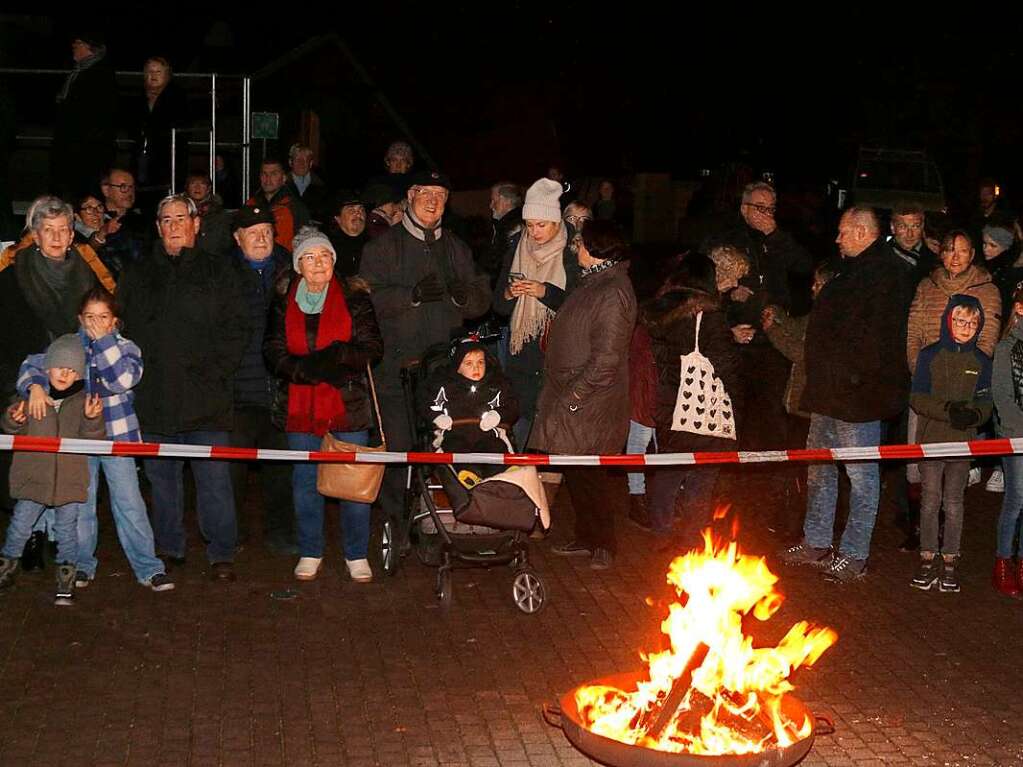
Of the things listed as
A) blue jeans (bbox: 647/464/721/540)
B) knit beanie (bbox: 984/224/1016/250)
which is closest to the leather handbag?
blue jeans (bbox: 647/464/721/540)

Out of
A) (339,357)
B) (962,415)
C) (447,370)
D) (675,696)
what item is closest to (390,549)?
(447,370)

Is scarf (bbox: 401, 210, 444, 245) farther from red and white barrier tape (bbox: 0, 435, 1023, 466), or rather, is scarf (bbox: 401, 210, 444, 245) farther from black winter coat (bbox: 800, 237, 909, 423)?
black winter coat (bbox: 800, 237, 909, 423)

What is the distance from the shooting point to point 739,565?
6.71 metres

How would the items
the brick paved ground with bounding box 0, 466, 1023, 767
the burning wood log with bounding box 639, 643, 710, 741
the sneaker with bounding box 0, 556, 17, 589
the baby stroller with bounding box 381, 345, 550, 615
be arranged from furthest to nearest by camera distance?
the sneaker with bounding box 0, 556, 17, 589 < the baby stroller with bounding box 381, 345, 550, 615 < the brick paved ground with bounding box 0, 466, 1023, 767 < the burning wood log with bounding box 639, 643, 710, 741

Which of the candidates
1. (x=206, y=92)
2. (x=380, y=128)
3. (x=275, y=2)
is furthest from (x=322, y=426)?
(x=275, y=2)

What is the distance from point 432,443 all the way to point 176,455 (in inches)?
56.9

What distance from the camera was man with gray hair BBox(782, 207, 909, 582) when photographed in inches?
366

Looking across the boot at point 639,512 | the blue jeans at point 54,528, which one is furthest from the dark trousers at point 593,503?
the blue jeans at point 54,528

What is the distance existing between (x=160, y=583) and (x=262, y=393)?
143 cm

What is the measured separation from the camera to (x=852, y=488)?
962 cm

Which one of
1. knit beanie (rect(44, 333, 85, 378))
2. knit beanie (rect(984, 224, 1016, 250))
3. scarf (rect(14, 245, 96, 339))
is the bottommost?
knit beanie (rect(44, 333, 85, 378))

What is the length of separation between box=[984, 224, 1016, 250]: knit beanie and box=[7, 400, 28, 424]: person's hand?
299 inches

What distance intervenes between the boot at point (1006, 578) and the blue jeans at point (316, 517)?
3.74 m

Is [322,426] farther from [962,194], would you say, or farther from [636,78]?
[636,78]
